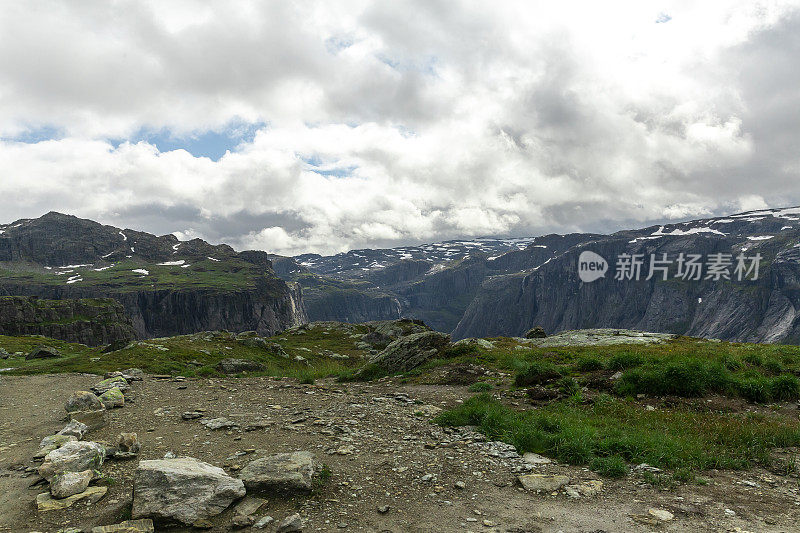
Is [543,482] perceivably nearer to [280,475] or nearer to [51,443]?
[280,475]

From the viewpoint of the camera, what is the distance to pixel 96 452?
996 centimetres

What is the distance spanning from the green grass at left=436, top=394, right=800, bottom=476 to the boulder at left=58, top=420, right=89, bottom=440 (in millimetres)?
12877

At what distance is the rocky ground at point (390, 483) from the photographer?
7723mm

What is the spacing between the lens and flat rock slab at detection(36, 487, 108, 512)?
8.09m

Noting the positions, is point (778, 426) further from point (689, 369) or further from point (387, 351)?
point (387, 351)

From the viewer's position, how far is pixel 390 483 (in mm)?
9484

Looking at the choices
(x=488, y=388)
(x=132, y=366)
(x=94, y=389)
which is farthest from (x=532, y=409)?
(x=132, y=366)

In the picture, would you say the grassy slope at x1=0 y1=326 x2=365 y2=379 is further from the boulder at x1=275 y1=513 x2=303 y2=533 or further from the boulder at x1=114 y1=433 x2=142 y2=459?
the boulder at x1=275 y1=513 x2=303 y2=533

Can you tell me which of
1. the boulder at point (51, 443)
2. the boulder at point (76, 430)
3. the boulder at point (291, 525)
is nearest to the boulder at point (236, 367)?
the boulder at point (76, 430)

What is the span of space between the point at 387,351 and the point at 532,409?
51.4 feet

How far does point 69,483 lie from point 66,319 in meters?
205

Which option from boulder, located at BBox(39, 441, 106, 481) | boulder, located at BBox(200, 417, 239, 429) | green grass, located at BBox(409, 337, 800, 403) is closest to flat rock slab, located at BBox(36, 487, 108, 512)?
boulder, located at BBox(39, 441, 106, 481)

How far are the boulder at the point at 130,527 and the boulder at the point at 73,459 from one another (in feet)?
11.1

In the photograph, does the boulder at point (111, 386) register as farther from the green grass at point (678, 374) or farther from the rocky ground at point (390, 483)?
the green grass at point (678, 374)
